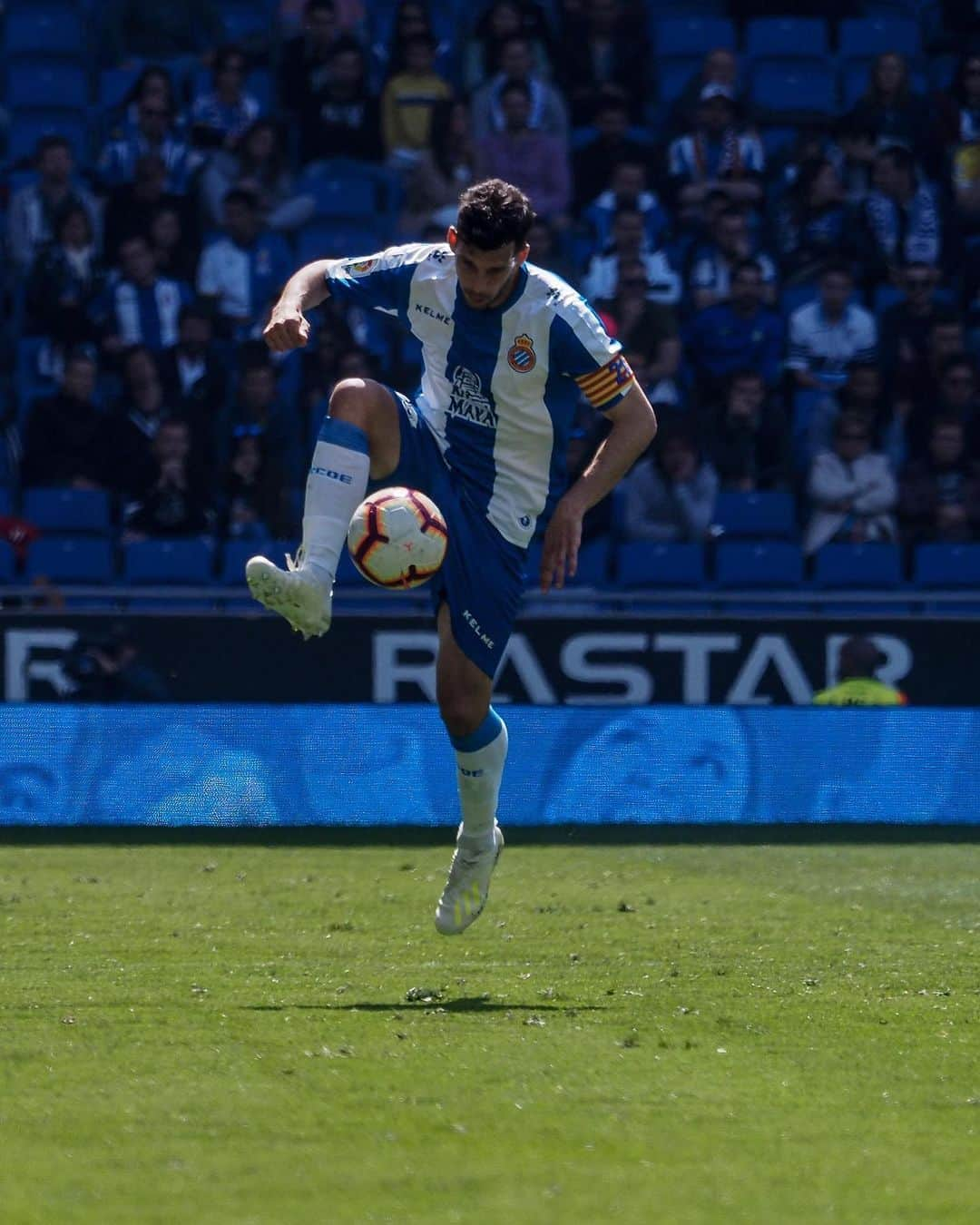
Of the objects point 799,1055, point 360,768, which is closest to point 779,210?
point 360,768

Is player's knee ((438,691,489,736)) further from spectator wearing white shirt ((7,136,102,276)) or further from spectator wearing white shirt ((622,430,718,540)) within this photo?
spectator wearing white shirt ((7,136,102,276))

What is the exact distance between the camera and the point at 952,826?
35.4 feet

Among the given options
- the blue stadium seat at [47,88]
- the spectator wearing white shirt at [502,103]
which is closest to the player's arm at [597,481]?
the spectator wearing white shirt at [502,103]

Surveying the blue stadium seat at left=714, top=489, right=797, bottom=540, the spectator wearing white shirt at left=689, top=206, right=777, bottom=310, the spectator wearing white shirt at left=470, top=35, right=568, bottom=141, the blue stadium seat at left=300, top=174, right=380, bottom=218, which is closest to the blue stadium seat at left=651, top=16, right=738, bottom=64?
the spectator wearing white shirt at left=470, top=35, right=568, bottom=141

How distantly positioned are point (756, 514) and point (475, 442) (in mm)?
7067

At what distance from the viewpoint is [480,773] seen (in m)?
6.53

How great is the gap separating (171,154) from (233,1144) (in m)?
11.6

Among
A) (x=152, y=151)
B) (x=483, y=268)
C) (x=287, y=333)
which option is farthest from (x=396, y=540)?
(x=152, y=151)

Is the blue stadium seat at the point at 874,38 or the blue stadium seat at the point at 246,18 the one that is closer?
the blue stadium seat at the point at 246,18

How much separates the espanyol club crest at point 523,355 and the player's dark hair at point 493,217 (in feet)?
1.47

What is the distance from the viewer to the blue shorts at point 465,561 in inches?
253

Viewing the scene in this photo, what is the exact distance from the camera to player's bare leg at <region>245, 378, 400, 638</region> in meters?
5.77

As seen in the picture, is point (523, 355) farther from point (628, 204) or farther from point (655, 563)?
point (628, 204)

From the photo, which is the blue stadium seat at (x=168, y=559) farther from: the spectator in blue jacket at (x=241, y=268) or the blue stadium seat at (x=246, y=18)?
the blue stadium seat at (x=246, y=18)
